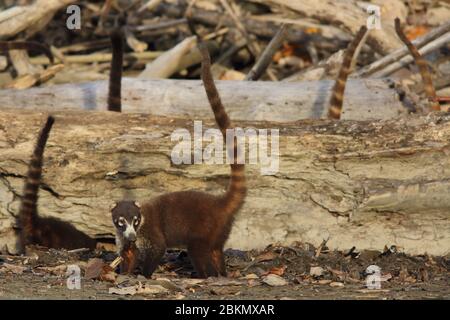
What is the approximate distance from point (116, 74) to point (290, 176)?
2.31 meters

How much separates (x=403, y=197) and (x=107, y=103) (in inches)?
136

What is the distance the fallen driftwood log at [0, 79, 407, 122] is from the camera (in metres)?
11.1

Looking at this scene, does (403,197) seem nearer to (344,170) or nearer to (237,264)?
(344,170)

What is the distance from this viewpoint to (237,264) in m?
8.63

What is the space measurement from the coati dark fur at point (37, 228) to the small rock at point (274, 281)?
2.12m

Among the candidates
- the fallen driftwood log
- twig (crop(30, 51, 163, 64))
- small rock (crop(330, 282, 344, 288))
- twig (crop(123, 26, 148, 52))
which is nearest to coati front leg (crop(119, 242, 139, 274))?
small rock (crop(330, 282, 344, 288))

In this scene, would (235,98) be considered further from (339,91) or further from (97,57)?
(97,57)

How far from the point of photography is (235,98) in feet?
36.9

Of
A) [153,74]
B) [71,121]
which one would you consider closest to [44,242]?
[71,121]

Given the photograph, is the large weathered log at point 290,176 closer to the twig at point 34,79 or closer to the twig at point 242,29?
the twig at point 34,79

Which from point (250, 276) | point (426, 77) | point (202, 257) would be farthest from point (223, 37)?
point (202, 257)

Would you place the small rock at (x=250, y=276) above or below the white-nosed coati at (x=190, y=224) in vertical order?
below

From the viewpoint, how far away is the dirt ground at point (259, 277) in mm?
7277

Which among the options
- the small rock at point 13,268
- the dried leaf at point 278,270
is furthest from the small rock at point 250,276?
the small rock at point 13,268
